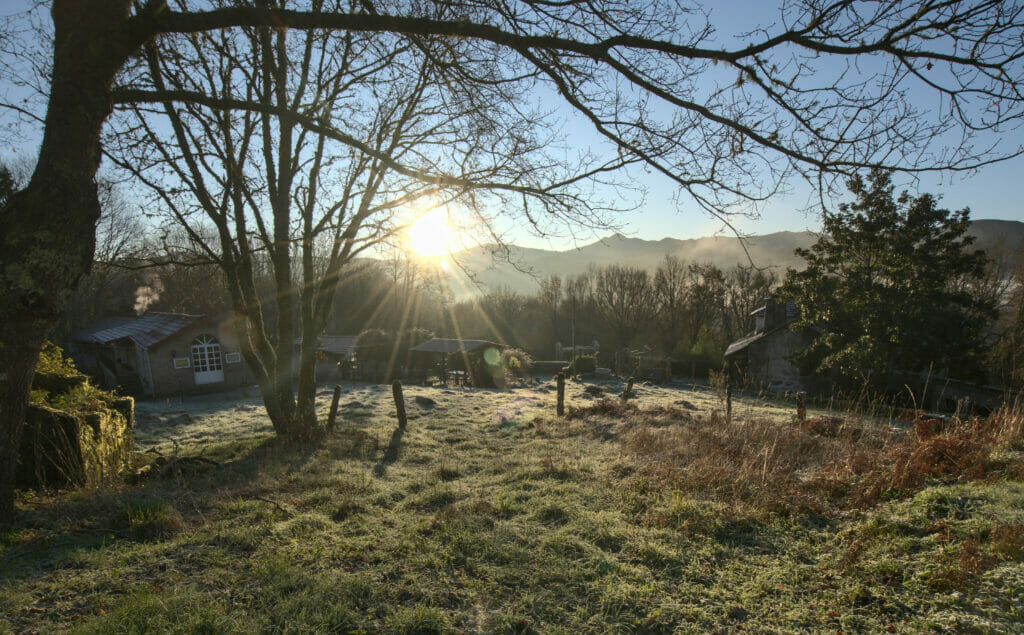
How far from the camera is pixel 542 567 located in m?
4.15

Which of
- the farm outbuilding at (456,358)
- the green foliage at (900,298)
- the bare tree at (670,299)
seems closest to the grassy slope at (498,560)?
the green foliage at (900,298)

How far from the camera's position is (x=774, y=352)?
29438mm

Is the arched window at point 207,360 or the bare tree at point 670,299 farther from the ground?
the bare tree at point 670,299

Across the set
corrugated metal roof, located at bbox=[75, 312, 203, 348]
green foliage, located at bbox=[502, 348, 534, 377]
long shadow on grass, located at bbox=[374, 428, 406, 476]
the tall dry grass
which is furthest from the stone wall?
green foliage, located at bbox=[502, 348, 534, 377]

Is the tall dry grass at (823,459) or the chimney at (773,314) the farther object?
the chimney at (773,314)

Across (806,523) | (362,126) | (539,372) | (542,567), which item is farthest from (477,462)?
(539,372)

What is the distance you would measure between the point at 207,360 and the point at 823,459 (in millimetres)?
31074

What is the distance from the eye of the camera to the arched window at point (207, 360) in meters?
27.6

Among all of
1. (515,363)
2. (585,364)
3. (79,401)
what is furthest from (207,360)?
(585,364)

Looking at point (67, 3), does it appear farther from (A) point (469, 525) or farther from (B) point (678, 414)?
(B) point (678, 414)

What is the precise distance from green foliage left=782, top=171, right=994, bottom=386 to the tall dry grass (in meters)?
16.1

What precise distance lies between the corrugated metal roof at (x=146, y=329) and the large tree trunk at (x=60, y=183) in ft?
78.2

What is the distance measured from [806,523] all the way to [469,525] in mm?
3524

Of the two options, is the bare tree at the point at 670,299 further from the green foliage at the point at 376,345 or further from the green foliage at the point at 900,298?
the green foliage at the point at 376,345
